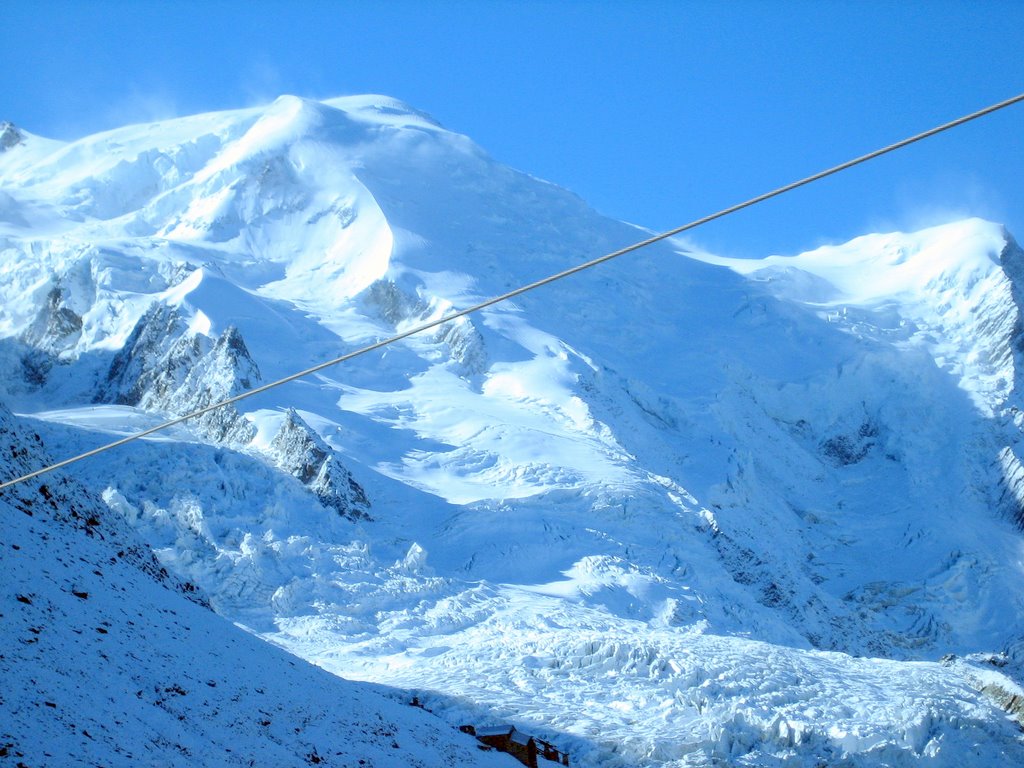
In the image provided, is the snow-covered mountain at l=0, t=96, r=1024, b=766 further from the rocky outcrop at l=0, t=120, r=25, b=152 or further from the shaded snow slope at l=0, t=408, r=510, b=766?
the rocky outcrop at l=0, t=120, r=25, b=152

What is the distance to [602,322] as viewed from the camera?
79.6 m

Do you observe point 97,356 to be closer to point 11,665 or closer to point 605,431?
point 605,431

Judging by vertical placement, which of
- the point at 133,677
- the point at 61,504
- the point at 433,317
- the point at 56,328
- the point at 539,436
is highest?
the point at 433,317

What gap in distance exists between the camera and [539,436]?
186ft

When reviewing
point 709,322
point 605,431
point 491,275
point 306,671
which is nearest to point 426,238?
point 491,275

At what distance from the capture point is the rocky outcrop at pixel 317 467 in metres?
47.8

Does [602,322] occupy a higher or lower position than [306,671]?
higher

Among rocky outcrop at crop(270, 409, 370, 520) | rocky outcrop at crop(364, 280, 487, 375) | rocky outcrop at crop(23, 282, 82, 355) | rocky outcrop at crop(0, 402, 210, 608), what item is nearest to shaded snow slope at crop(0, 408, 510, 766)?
rocky outcrop at crop(0, 402, 210, 608)

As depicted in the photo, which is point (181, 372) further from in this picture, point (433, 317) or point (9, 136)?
point (9, 136)

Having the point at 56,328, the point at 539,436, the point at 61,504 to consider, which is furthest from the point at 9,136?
the point at 61,504

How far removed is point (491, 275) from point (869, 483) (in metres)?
28.5

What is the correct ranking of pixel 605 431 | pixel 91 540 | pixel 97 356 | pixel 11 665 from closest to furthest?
pixel 11 665
pixel 91 540
pixel 605 431
pixel 97 356

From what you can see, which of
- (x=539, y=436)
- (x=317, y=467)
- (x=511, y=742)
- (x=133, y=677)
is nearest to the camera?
(x=133, y=677)

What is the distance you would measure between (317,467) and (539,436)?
1257 cm
